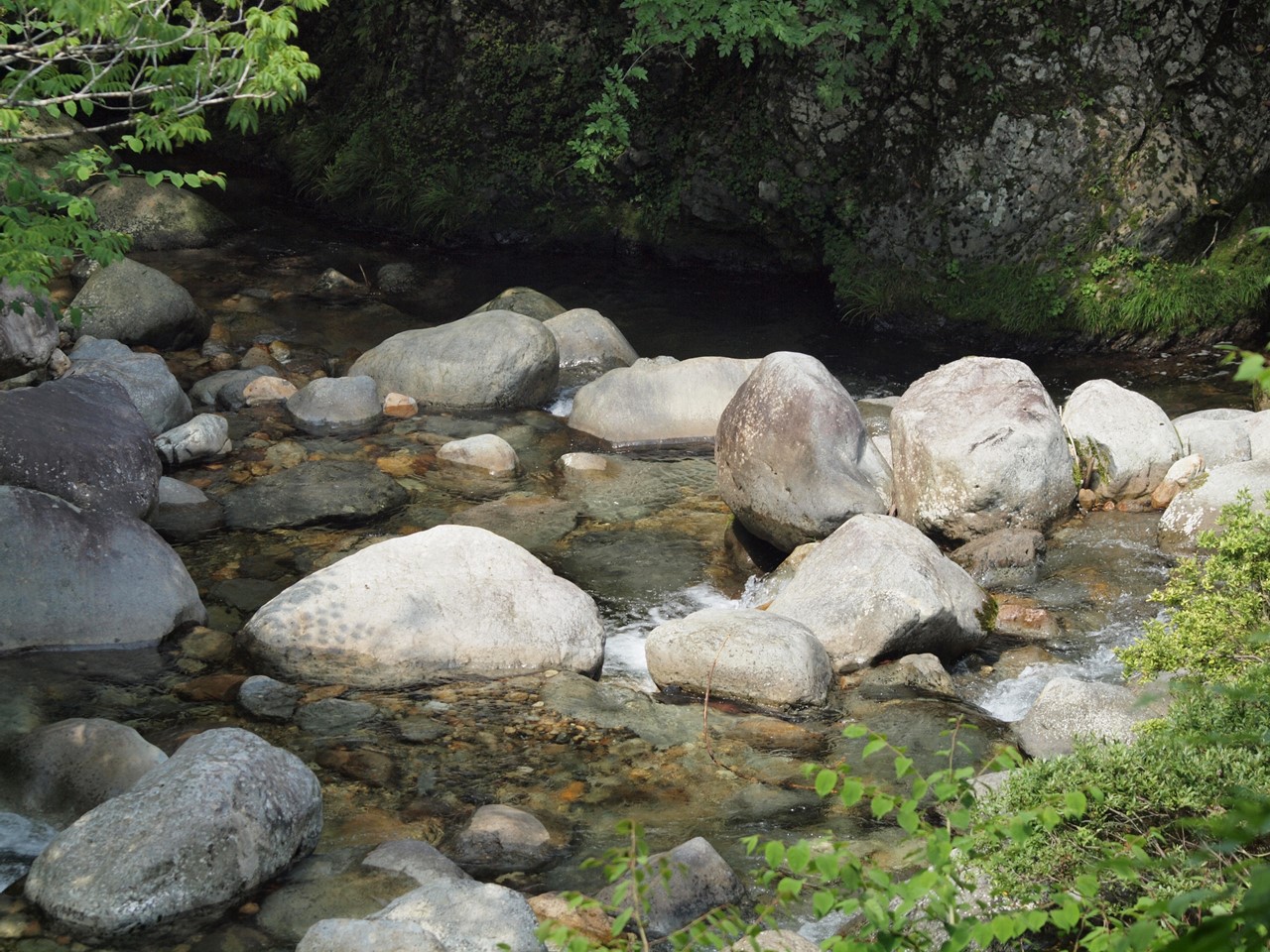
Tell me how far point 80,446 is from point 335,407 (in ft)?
10.9

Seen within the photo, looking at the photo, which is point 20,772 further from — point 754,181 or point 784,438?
point 754,181

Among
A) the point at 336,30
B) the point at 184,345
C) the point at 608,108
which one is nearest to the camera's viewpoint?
the point at 184,345

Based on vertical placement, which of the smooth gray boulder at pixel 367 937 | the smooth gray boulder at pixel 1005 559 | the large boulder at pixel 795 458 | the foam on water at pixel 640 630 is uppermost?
the large boulder at pixel 795 458

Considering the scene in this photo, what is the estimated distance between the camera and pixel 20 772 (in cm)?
525

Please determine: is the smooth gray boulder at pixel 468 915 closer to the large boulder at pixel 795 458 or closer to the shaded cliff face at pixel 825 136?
the large boulder at pixel 795 458

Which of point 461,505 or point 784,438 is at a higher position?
point 784,438

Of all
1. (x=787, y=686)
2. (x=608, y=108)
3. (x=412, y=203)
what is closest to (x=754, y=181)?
(x=608, y=108)

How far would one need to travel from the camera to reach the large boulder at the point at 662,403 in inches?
424

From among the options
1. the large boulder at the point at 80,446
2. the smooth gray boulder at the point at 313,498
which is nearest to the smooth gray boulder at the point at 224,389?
the smooth gray boulder at the point at 313,498

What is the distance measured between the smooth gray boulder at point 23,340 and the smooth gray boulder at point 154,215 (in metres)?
5.37

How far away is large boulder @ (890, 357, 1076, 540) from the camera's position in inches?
324

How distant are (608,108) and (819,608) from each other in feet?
27.4

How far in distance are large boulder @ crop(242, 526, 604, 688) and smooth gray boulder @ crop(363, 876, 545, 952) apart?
7.43ft

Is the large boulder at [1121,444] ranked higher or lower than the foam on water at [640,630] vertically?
higher
